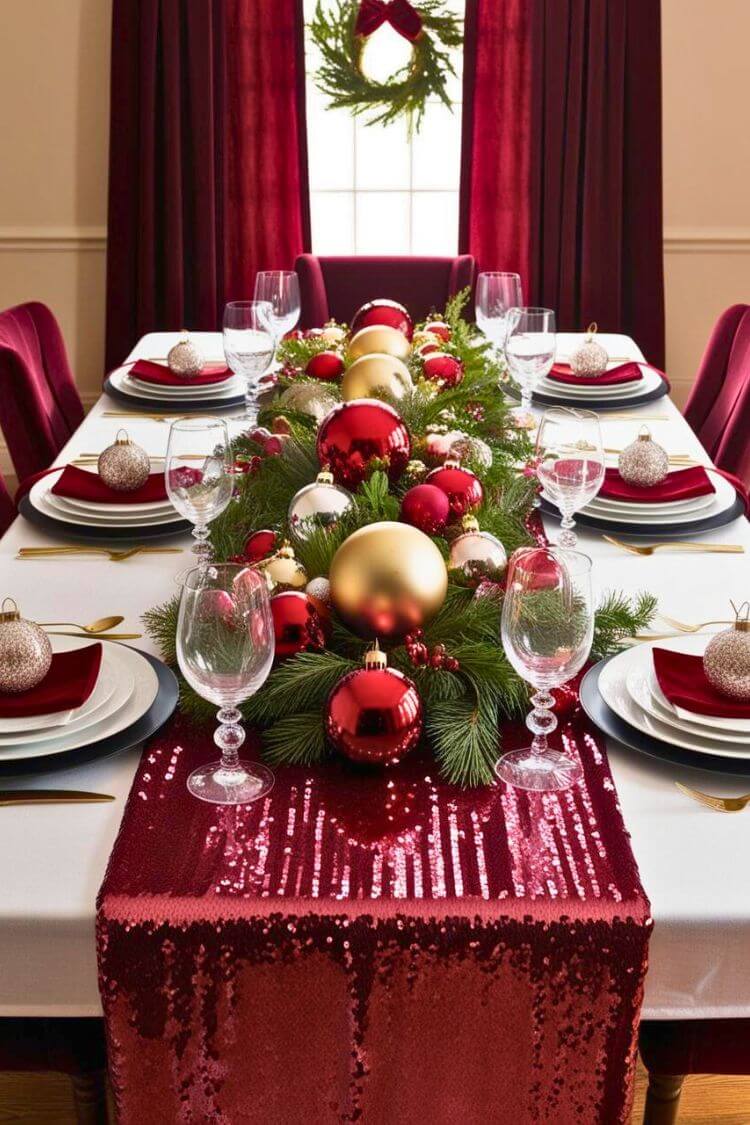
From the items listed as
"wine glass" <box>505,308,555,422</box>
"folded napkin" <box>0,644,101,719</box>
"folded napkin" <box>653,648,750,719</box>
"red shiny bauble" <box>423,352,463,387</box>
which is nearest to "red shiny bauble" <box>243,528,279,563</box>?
"folded napkin" <box>0,644,101,719</box>

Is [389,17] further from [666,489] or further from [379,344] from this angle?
[666,489]

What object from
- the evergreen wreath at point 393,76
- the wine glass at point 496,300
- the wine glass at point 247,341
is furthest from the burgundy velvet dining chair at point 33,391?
the evergreen wreath at point 393,76

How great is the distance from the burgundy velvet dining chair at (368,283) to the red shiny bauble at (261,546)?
6.08 feet

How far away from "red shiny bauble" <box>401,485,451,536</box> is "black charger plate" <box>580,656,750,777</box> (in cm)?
29

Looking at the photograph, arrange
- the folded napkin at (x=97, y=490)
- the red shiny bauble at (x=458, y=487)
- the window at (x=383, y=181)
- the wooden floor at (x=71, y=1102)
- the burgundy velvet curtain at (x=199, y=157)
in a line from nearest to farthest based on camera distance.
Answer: the red shiny bauble at (x=458, y=487) → the wooden floor at (x=71, y=1102) → the folded napkin at (x=97, y=490) → the burgundy velvet curtain at (x=199, y=157) → the window at (x=383, y=181)

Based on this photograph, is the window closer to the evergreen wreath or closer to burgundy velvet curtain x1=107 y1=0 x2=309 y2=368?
the evergreen wreath

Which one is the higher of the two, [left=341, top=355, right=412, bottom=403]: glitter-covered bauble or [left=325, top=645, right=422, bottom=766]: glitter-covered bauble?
[left=341, top=355, right=412, bottom=403]: glitter-covered bauble

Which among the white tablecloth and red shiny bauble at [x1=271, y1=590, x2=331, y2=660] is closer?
the white tablecloth

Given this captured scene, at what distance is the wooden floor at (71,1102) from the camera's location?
171 cm

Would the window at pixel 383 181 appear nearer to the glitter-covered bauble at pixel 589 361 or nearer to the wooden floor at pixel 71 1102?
the glitter-covered bauble at pixel 589 361

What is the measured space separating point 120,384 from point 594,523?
1.13 metres

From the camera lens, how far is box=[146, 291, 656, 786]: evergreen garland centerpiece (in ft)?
Result: 3.84

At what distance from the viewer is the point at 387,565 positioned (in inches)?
48.6

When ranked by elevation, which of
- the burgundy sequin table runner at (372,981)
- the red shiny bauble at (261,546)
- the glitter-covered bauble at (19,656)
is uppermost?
the red shiny bauble at (261,546)
